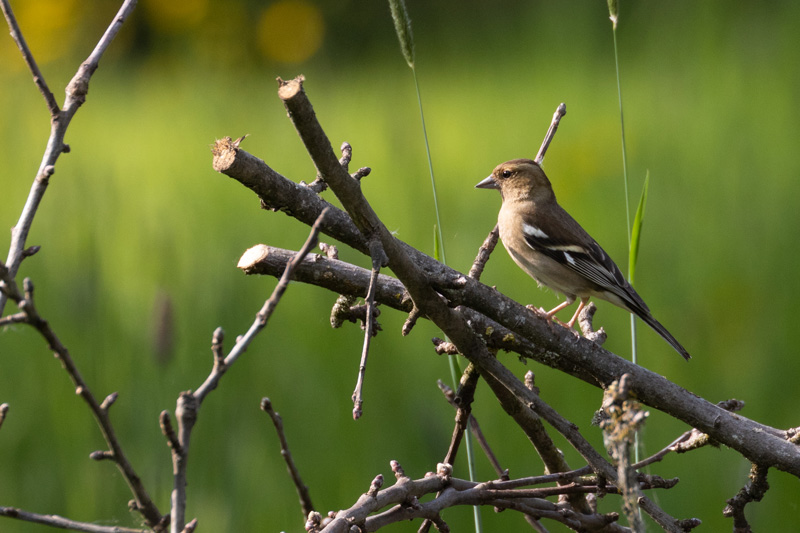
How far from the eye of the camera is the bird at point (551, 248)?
240cm

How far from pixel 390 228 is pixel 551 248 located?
156cm

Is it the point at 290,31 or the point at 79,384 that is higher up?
the point at 290,31

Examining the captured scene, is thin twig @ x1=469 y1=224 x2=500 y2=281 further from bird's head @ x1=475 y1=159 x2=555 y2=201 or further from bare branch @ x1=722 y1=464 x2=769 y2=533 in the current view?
bird's head @ x1=475 y1=159 x2=555 y2=201

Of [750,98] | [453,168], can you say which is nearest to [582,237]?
[453,168]

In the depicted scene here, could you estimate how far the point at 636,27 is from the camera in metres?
6.61

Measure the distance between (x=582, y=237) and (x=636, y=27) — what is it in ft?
14.7

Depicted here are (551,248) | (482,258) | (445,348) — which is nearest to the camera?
(445,348)

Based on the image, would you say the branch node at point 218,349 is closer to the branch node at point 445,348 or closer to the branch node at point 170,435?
the branch node at point 170,435

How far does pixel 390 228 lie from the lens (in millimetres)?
4020

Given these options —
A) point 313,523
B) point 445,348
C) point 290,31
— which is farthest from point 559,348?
point 290,31

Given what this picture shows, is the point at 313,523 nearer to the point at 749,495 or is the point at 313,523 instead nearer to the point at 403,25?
the point at 749,495

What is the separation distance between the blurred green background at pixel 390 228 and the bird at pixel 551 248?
0.58 meters

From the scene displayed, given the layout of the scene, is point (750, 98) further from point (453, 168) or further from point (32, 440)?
point (32, 440)

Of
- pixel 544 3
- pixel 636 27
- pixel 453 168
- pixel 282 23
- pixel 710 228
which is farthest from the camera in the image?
pixel 282 23
